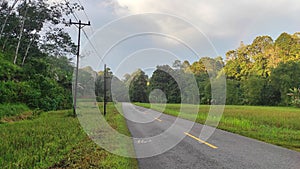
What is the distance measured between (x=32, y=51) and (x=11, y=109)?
19.2 metres

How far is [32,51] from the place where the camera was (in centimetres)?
3475

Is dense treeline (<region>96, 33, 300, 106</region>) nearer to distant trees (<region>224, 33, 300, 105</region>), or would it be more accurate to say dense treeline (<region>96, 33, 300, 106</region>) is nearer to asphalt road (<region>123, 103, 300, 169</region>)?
A: distant trees (<region>224, 33, 300, 105</region>)

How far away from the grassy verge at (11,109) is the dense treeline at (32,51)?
0.83 meters

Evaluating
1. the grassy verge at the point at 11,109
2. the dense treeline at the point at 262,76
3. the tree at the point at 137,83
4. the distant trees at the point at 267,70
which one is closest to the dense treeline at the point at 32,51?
the grassy verge at the point at 11,109

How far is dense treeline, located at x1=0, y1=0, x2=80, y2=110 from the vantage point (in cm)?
2320

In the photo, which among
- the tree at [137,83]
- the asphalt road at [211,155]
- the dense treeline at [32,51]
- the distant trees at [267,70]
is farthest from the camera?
the distant trees at [267,70]

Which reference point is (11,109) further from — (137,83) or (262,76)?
(262,76)

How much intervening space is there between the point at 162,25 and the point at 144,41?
923 millimetres

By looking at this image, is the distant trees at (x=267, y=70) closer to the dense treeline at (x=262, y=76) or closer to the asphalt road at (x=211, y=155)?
the dense treeline at (x=262, y=76)

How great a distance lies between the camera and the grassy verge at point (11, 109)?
54.6 feet

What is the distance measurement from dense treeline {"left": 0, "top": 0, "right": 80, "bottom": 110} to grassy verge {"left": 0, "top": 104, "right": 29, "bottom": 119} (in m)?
0.83

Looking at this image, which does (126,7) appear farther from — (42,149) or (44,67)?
(44,67)

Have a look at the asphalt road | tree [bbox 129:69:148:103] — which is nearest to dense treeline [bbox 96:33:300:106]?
tree [bbox 129:69:148:103]

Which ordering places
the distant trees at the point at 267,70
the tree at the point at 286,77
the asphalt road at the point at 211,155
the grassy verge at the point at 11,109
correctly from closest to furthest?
the asphalt road at the point at 211,155, the grassy verge at the point at 11,109, the tree at the point at 286,77, the distant trees at the point at 267,70
